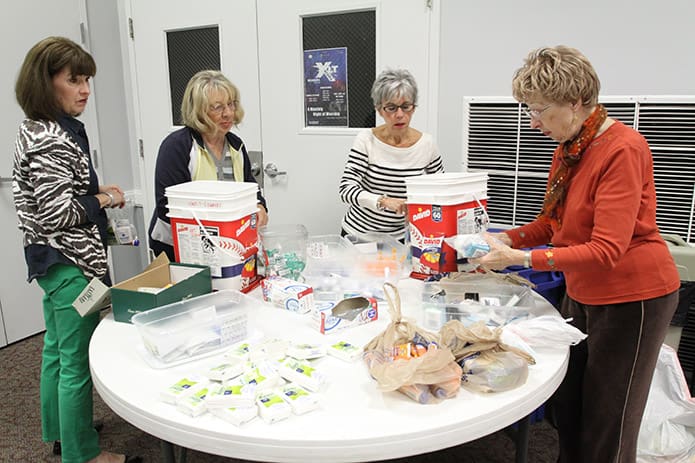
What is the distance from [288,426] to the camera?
1.01 metres

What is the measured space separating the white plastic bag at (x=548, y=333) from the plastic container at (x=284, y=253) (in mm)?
737

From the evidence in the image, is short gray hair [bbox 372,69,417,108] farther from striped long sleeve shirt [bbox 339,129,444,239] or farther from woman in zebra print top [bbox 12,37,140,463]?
woman in zebra print top [bbox 12,37,140,463]

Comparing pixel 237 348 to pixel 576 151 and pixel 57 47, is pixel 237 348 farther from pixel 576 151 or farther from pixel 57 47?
pixel 57 47

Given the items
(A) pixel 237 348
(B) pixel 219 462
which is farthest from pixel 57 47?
(B) pixel 219 462

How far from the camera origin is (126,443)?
2.22 m

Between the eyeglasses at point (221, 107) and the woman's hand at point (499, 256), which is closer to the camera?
the woman's hand at point (499, 256)

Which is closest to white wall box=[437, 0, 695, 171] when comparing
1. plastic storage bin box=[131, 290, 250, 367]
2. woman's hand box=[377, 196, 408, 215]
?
woman's hand box=[377, 196, 408, 215]

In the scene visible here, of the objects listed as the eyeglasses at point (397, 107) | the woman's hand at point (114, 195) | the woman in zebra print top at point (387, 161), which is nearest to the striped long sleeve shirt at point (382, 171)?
the woman in zebra print top at point (387, 161)

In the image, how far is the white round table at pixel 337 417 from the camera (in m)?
0.98

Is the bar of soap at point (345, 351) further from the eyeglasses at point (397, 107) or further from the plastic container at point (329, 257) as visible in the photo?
the eyeglasses at point (397, 107)

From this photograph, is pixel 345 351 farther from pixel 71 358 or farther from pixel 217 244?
pixel 71 358

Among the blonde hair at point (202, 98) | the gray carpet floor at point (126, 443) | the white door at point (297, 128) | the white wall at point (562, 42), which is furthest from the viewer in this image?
the white door at point (297, 128)

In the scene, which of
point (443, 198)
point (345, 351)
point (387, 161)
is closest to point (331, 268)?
point (443, 198)

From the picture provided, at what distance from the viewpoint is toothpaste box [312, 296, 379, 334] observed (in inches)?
55.9
